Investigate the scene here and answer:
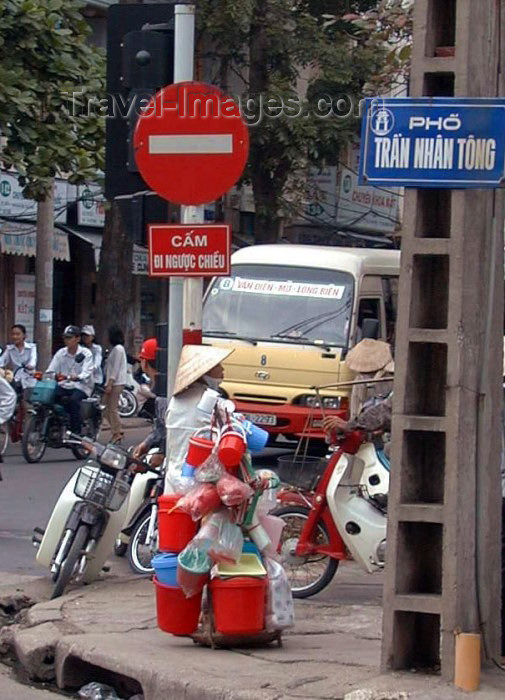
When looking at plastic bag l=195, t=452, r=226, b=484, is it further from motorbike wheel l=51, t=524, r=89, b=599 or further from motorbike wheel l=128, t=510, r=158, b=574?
motorbike wheel l=128, t=510, r=158, b=574

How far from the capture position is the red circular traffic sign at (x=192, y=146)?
25.6 feet

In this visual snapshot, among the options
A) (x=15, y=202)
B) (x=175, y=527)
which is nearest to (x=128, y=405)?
(x=15, y=202)

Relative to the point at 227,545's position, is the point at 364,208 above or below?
above

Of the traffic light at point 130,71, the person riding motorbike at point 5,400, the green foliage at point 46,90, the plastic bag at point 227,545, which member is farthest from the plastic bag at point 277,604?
the green foliage at point 46,90

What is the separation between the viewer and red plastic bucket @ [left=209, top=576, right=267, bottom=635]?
6.90 meters

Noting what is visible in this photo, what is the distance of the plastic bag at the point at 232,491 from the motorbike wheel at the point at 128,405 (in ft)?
59.4

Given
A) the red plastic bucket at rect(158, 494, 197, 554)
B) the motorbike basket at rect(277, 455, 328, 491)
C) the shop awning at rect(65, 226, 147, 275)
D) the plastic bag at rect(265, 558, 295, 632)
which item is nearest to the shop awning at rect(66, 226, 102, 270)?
the shop awning at rect(65, 226, 147, 275)

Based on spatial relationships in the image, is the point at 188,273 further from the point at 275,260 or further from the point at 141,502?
the point at 275,260

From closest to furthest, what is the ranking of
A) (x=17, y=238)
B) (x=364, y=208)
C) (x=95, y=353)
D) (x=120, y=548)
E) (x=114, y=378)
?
(x=120, y=548) → (x=95, y=353) → (x=114, y=378) → (x=17, y=238) → (x=364, y=208)

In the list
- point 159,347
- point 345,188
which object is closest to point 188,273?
point 159,347

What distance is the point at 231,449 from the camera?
6.82 metres

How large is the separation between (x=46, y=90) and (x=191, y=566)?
10.9 m

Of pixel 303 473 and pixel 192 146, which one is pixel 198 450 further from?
pixel 303 473

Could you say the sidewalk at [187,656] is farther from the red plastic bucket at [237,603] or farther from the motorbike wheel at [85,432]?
the motorbike wheel at [85,432]
